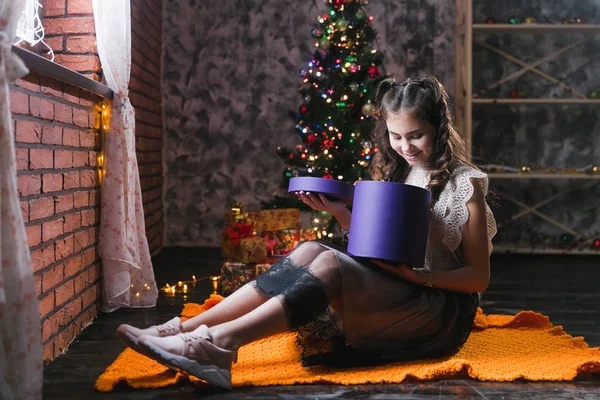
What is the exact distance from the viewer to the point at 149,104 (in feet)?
14.3

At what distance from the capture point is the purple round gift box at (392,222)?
1709mm

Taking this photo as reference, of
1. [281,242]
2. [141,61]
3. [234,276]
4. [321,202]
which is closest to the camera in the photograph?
[321,202]

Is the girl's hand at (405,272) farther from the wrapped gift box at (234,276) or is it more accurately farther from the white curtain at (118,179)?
the wrapped gift box at (234,276)

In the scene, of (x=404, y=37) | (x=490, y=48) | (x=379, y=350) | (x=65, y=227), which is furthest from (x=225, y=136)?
(x=379, y=350)

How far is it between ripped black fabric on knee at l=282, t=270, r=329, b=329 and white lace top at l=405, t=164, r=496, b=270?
389mm

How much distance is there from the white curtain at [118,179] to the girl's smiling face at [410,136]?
1190mm

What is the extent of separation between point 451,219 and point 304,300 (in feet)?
1.54

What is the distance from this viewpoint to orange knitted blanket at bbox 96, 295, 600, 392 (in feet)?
5.96

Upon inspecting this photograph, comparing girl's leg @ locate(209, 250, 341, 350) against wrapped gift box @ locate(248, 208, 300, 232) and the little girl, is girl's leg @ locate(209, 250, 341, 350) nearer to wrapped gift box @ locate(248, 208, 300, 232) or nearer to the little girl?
the little girl

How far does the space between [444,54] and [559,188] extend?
1155mm

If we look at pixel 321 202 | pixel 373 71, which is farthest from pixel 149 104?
pixel 321 202

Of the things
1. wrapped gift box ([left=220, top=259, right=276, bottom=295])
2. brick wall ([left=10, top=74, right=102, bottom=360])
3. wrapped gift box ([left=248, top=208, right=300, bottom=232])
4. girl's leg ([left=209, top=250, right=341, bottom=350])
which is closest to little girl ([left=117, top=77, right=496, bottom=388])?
girl's leg ([left=209, top=250, right=341, bottom=350])

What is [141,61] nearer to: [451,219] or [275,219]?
[275,219]

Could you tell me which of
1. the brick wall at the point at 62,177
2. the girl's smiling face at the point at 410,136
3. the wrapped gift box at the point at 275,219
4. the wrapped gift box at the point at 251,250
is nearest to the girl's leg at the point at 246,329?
the girl's smiling face at the point at 410,136
